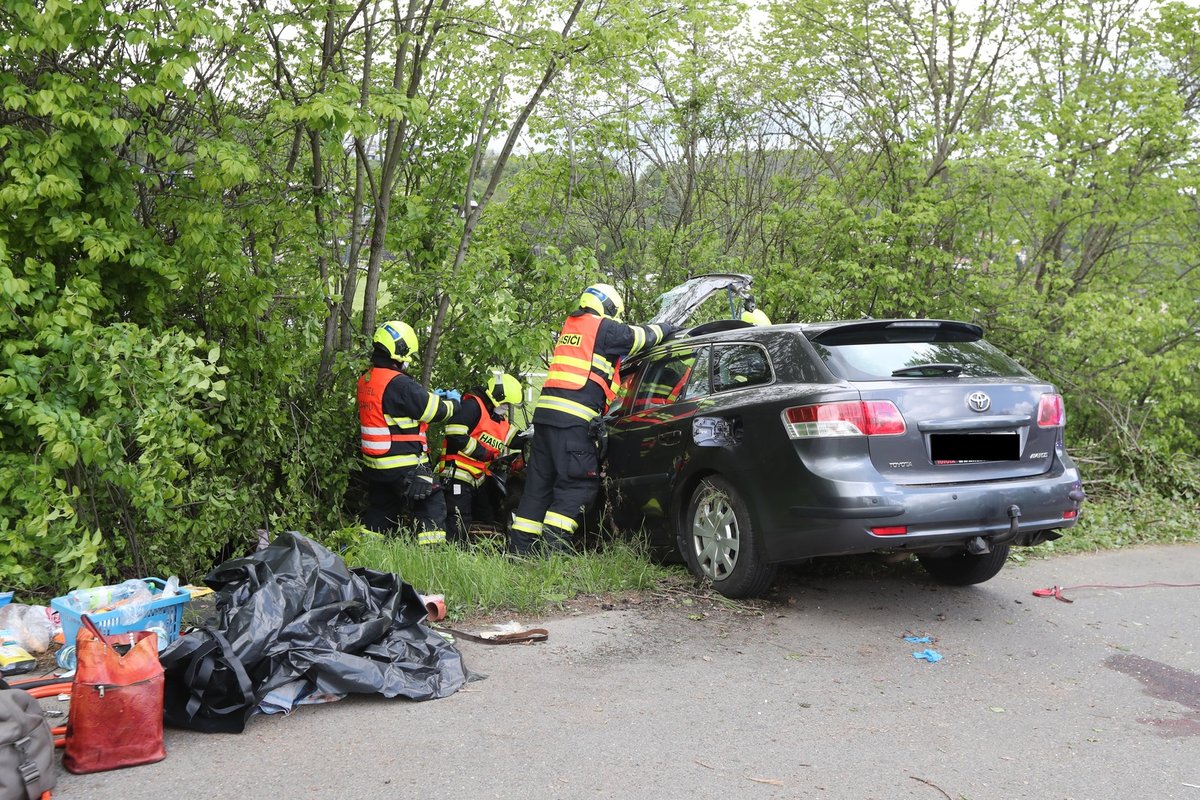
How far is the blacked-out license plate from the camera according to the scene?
5090 millimetres

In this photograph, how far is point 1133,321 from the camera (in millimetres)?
9539

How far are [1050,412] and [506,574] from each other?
10.6 feet

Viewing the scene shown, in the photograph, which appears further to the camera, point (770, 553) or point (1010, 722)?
point (770, 553)

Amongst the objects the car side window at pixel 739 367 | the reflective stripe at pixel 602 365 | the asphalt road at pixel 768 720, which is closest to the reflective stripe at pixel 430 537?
the reflective stripe at pixel 602 365

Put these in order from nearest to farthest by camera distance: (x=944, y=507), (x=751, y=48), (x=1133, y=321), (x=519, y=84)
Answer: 1. (x=944, y=507)
2. (x=519, y=84)
3. (x=1133, y=321)
4. (x=751, y=48)

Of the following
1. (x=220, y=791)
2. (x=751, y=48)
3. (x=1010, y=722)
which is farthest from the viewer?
(x=751, y=48)

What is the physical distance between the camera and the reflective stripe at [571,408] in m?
6.85

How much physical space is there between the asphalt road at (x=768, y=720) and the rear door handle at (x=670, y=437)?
1057 mm

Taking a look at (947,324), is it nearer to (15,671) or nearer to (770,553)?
(770,553)

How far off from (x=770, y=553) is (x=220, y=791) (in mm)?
3019

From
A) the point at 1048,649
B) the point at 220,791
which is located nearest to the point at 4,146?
the point at 220,791

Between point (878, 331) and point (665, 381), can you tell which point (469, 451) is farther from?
point (878, 331)

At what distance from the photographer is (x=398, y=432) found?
755 cm

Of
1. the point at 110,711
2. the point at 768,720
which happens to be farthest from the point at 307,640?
the point at 768,720
